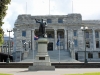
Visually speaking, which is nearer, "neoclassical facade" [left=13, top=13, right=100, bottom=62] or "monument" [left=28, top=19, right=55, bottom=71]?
"monument" [left=28, top=19, right=55, bottom=71]

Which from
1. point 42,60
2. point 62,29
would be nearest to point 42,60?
point 42,60

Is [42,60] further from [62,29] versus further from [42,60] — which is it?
[62,29]

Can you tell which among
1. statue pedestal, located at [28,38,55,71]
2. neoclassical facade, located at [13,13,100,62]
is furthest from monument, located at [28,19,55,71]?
neoclassical facade, located at [13,13,100,62]

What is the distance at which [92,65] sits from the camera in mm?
40125

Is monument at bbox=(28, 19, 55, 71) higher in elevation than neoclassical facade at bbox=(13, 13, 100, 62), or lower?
lower

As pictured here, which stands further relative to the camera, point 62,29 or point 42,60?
point 62,29

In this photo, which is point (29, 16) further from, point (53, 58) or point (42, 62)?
point (42, 62)

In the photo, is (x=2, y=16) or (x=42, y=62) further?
(x=42, y=62)

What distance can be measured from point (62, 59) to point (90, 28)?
21.7 metres

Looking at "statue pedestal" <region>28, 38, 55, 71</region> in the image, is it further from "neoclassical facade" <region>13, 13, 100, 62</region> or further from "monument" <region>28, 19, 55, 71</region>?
"neoclassical facade" <region>13, 13, 100, 62</region>

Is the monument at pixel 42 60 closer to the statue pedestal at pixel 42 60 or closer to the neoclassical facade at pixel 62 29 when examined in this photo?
the statue pedestal at pixel 42 60

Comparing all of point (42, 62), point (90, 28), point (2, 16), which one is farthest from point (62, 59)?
point (2, 16)

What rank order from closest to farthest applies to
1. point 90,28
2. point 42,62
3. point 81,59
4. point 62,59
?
point 42,62
point 62,59
point 81,59
point 90,28

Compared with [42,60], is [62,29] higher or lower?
higher
